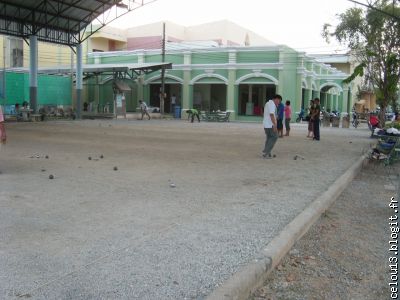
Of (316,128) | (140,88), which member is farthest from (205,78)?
(316,128)

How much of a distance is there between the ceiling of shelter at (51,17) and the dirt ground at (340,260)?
899 inches

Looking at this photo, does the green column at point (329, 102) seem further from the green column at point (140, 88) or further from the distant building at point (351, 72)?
the green column at point (140, 88)

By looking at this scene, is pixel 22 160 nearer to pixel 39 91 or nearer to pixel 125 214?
pixel 125 214

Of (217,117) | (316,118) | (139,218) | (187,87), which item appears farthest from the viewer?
(187,87)

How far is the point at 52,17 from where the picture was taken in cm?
2952

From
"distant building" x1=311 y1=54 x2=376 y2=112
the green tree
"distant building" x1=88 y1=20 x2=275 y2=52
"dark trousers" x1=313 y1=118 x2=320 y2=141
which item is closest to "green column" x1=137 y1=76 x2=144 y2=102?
"distant building" x1=88 y1=20 x2=275 y2=52

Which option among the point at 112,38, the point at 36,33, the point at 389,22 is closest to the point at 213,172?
the point at 389,22

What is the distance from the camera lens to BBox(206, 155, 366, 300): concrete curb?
3812mm

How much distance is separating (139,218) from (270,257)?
1.95 m

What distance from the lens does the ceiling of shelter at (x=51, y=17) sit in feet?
89.5

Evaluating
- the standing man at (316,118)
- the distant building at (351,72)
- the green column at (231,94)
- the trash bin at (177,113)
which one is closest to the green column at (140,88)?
the trash bin at (177,113)

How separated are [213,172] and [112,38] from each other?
45249mm

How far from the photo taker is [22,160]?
1087 centimetres

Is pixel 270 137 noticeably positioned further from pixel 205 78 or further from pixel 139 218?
pixel 205 78
